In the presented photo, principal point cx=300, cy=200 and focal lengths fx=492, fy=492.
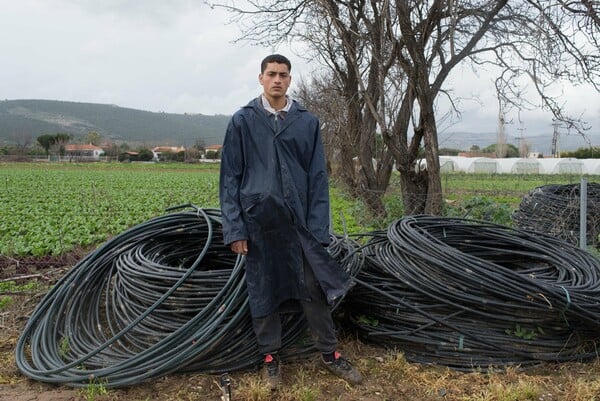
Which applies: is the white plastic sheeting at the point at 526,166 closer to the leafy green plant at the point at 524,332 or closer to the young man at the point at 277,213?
the leafy green plant at the point at 524,332

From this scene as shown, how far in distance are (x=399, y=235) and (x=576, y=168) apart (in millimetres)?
53025

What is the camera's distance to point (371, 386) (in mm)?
3240

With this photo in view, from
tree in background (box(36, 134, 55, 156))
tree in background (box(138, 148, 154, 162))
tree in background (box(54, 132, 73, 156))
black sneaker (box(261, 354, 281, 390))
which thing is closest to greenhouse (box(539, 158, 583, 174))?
black sneaker (box(261, 354, 281, 390))

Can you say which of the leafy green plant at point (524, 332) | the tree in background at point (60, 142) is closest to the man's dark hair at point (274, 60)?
the leafy green plant at point (524, 332)

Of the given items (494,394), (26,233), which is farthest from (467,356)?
(26,233)

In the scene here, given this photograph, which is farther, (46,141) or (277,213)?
(46,141)

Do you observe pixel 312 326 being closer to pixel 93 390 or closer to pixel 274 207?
pixel 274 207

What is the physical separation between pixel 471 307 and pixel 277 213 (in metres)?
1.63

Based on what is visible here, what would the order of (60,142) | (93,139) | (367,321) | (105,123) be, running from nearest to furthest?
(367,321) < (60,142) < (93,139) < (105,123)

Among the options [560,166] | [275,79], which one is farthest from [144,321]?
[560,166]

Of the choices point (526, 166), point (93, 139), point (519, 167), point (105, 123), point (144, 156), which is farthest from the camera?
point (105, 123)

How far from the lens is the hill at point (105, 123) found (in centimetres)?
14027

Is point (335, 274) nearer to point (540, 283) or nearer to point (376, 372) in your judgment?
point (376, 372)

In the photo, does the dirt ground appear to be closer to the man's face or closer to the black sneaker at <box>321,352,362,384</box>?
the black sneaker at <box>321,352,362,384</box>
